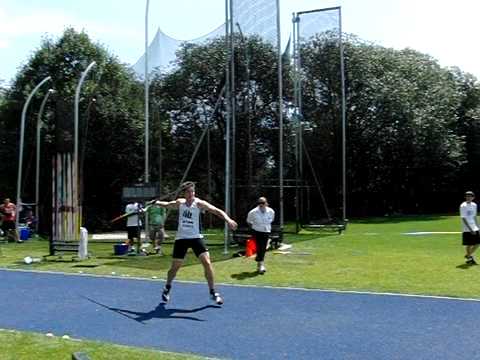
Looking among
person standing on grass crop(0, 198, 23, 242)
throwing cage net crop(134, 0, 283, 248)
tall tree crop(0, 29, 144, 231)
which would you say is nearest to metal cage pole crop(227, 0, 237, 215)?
throwing cage net crop(134, 0, 283, 248)

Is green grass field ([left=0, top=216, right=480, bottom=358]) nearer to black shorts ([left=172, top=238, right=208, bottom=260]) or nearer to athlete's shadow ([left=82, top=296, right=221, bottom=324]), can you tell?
black shorts ([left=172, top=238, right=208, bottom=260])

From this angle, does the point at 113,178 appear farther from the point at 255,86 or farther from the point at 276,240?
the point at 276,240

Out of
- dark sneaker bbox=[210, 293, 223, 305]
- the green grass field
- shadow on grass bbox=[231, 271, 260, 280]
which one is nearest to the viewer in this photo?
dark sneaker bbox=[210, 293, 223, 305]

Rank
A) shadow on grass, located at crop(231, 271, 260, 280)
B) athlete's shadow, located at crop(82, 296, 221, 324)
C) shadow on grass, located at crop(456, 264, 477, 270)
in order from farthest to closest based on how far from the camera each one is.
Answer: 1. shadow on grass, located at crop(456, 264, 477, 270)
2. shadow on grass, located at crop(231, 271, 260, 280)
3. athlete's shadow, located at crop(82, 296, 221, 324)

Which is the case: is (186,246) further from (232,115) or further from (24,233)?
(24,233)

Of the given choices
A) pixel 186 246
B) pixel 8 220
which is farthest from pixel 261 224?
pixel 8 220

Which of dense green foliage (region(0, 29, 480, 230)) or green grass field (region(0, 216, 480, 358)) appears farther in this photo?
dense green foliage (region(0, 29, 480, 230))

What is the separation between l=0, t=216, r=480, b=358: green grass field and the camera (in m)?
12.0

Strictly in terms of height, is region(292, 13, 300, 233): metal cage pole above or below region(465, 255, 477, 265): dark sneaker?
above

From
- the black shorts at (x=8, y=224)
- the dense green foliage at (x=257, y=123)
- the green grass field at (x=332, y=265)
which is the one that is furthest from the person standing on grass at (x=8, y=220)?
the dense green foliage at (x=257, y=123)

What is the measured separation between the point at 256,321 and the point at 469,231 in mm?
8149

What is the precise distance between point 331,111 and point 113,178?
12420mm

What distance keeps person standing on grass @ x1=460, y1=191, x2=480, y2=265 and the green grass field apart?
0.40 metres

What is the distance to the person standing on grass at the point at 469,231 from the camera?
15009 millimetres
